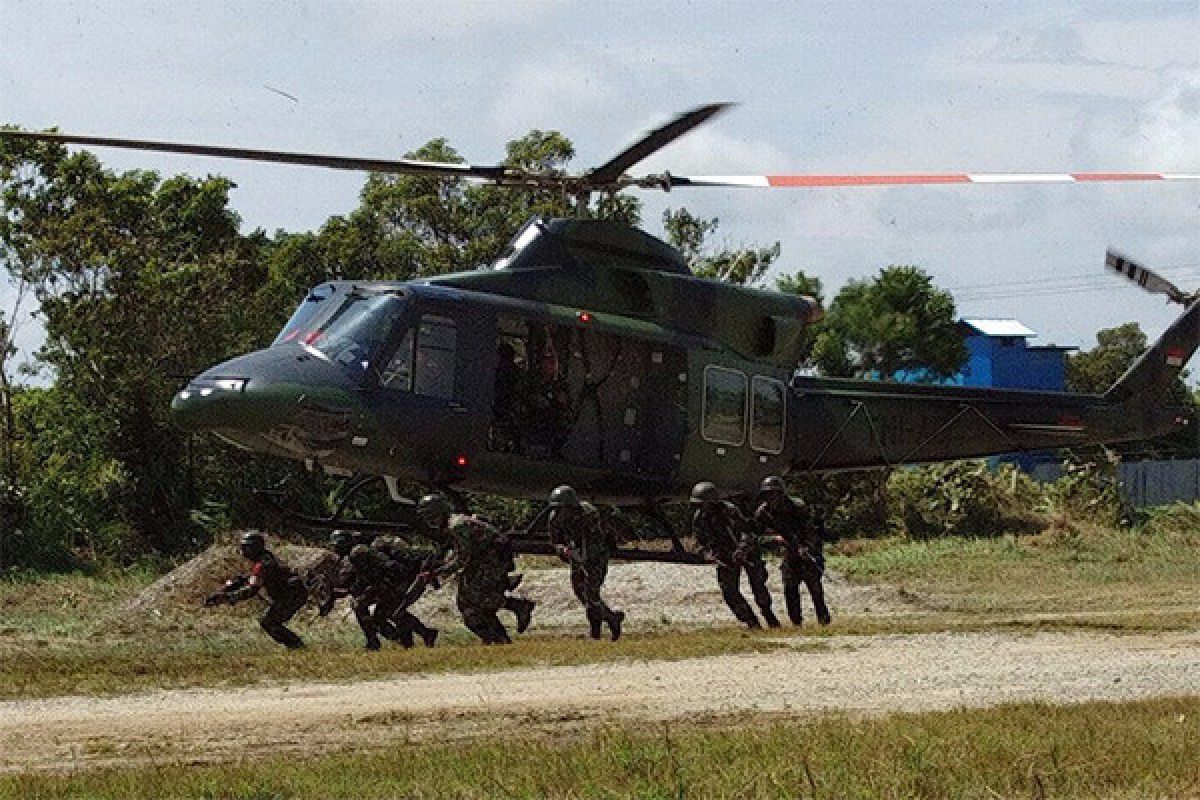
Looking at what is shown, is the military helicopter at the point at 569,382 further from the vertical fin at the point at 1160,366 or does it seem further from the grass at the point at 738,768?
the grass at the point at 738,768

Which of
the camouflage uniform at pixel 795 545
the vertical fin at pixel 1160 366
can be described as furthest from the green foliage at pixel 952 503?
the camouflage uniform at pixel 795 545

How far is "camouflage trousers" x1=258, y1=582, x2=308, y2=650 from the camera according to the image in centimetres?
1991

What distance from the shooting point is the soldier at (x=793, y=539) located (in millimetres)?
21625

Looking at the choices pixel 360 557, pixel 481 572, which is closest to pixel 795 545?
pixel 481 572

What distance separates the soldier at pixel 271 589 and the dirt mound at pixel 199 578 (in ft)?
15.0

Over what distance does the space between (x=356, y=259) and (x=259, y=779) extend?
1500 inches

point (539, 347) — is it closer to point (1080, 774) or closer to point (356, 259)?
point (1080, 774)

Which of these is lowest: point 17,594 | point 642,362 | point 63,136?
point 17,594

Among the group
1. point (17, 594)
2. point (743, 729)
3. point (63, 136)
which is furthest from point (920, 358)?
point (743, 729)

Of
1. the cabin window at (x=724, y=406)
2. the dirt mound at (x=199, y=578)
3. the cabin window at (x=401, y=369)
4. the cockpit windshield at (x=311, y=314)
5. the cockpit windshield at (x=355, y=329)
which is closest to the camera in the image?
the cockpit windshield at (x=355, y=329)

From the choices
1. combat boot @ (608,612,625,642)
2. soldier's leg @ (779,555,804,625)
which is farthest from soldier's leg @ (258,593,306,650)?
soldier's leg @ (779,555,804,625)

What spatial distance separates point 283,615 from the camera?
20.0 meters

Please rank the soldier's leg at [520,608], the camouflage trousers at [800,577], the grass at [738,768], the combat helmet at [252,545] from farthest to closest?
the camouflage trousers at [800,577]
the soldier's leg at [520,608]
the combat helmet at [252,545]
the grass at [738,768]

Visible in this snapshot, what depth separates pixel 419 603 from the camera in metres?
26.7
